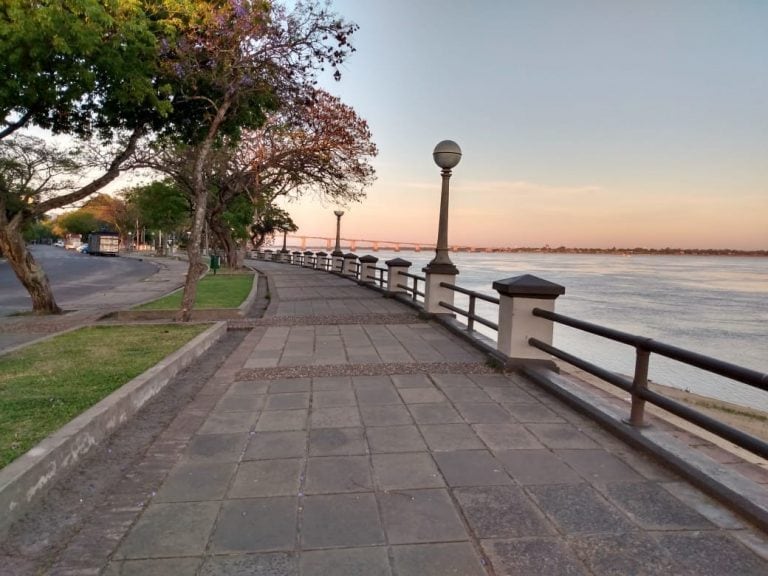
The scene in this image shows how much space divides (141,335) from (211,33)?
234 inches

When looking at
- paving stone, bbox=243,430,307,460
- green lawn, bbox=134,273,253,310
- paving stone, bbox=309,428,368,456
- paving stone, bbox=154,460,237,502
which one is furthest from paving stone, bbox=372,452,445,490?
green lawn, bbox=134,273,253,310

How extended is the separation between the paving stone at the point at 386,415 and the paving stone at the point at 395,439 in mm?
135

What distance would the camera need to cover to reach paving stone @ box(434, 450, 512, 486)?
353cm

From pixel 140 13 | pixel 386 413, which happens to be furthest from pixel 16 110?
pixel 386 413

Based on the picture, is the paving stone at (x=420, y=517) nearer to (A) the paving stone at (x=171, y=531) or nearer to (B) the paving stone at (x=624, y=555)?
(B) the paving stone at (x=624, y=555)

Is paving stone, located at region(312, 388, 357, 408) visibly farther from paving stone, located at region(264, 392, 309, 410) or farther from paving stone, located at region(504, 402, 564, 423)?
paving stone, located at region(504, 402, 564, 423)

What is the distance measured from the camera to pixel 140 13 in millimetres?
9664

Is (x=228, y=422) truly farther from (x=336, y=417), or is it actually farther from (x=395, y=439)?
(x=395, y=439)

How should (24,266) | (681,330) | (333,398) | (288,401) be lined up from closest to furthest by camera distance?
(288,401) → (333,398) → (24,266) → (681,330)

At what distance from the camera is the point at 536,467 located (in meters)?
3.76

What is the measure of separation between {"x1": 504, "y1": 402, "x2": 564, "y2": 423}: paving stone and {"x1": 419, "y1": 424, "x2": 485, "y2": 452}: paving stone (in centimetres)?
64

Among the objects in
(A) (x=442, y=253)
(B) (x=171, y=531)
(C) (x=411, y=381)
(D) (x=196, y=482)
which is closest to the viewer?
(B) (x=171, y=531)

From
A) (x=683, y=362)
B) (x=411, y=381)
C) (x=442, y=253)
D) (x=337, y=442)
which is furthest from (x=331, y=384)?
(x=442, y=253)

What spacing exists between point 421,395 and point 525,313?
5.92 ft
